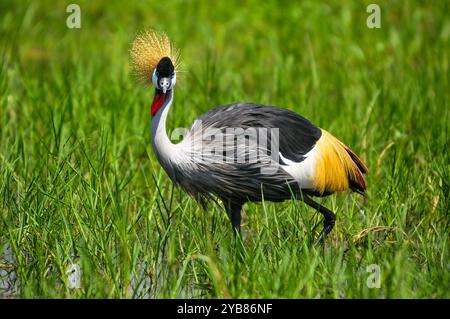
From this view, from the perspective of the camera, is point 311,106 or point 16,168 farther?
point 311,106

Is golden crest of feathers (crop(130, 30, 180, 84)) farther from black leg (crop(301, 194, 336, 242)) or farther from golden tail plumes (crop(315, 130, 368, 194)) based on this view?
black leg (crop(301, 194, 336, 242))

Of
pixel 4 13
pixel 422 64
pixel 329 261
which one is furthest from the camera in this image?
pixel 4 13

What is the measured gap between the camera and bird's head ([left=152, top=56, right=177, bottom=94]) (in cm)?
459

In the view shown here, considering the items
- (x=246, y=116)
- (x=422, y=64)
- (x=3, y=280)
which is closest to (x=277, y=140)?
(x=246, y=116)

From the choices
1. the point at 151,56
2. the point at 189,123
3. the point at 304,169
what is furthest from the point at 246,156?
the point at 189,123

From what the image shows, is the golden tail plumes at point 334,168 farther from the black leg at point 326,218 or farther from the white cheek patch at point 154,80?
the white cheek patch at point 154,80

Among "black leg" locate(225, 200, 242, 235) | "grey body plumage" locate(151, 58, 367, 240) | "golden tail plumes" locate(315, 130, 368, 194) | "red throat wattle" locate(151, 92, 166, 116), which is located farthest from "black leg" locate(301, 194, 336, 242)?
"red throat wattle" locate(151, 92, 166, 116)

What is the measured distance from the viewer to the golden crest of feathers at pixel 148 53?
15.9 feet

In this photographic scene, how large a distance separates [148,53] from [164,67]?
11.2 inches

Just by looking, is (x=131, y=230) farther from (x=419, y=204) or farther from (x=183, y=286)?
(x=419, y=204)

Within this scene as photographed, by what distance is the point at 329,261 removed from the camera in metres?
4.22

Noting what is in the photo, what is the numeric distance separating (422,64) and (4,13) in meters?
3.98

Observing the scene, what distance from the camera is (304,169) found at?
488cm

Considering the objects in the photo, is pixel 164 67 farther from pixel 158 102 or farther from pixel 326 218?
pixel 326 218
